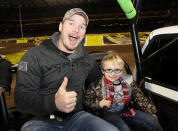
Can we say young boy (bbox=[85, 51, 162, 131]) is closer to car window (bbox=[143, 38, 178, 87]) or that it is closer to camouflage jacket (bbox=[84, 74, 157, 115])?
camouflage jacket (bbox=[84, 74, 157, 115])

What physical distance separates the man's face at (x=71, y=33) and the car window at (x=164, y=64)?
2.33 ft

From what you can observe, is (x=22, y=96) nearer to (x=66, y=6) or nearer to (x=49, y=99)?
(x=49, y=99)

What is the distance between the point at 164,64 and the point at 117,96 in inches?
→ 25.6

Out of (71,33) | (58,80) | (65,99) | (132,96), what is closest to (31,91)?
(58,80)

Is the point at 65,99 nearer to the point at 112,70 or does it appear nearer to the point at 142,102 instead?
the point at 112,70

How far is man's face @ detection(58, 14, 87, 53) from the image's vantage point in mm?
1549

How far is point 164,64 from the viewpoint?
5.97 feet

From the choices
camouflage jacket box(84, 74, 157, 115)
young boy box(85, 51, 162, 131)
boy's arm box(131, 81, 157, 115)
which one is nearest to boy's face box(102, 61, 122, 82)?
young boy box(85, 51, 162, 131)

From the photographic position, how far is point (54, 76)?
1449 millimetres

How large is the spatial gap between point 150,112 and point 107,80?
1.66ft

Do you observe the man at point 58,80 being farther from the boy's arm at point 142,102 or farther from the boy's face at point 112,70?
the boy's arm at point 142,102

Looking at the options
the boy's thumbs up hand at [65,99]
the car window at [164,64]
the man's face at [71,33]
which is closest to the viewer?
the boy's thumbs up hand at [65,99]

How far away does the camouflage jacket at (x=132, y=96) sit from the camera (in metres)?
1.56

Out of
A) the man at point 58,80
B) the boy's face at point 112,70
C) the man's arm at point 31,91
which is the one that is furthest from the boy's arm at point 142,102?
the man's arm at point 31,91
